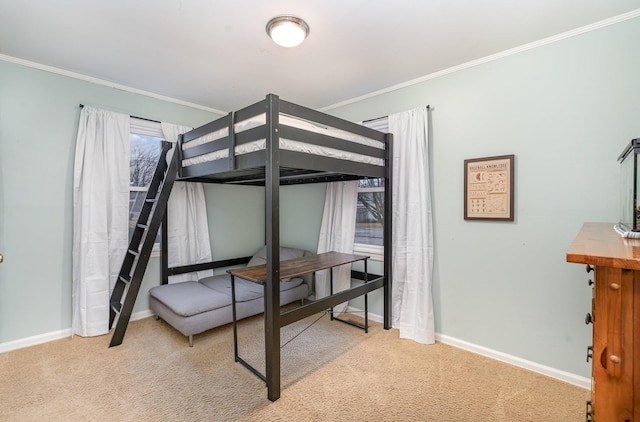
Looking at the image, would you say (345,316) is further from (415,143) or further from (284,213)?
(415,143)

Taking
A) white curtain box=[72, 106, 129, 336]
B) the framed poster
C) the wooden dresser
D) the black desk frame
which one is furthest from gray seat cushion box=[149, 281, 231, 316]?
the wooden dresser

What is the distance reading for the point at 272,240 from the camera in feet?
6.24

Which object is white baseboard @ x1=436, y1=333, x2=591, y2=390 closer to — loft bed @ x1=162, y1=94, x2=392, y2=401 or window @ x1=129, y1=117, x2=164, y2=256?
loft bed @ x1=162, y1=94, x2=392, y2=401

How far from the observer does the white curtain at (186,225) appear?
3352 mm

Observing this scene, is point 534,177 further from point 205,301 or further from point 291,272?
point 205,301

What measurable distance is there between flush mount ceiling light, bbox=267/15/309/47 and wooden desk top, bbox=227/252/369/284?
1698 millimetres

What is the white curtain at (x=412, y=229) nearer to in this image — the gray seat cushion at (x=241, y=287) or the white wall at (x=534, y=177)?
the white wall at (x=534, y=177)

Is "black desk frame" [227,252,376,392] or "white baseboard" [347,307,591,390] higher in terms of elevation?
"black desk frame" [227,252,376,392]

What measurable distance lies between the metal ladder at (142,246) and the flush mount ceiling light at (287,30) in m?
1.47

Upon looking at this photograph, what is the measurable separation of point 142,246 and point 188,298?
25.4 inches

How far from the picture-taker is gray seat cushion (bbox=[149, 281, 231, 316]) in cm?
262

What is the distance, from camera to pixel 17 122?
252cm

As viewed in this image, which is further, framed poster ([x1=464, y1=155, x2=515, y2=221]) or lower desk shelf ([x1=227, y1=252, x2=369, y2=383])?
framed poster ([x1=464, y1=155, x2=515, y2=221])

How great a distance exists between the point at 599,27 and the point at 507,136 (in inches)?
33.2
